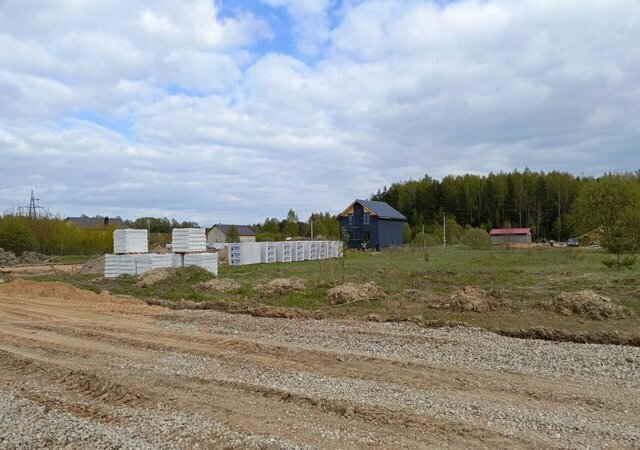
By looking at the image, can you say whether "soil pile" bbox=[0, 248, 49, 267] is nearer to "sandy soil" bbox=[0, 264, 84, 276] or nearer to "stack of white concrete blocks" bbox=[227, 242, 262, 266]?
"sandy soil" bbox=[0, 264, 84, 276]

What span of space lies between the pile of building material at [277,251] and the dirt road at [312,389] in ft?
64.9

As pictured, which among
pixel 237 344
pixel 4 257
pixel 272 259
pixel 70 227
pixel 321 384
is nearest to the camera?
pixel 321 384

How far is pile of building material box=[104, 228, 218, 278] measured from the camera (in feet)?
73.3

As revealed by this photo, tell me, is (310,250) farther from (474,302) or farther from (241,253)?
(474,302)

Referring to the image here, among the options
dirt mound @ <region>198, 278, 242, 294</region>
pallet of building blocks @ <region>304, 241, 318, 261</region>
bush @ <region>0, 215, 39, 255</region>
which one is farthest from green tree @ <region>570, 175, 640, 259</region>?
bush @ <region>0, 215, 39, 255</region>

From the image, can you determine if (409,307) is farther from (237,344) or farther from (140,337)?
(140,337)

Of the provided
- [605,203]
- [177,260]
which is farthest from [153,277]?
[605,203]

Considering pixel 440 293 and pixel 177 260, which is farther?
pixel 177 260

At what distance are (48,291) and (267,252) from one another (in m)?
17.0

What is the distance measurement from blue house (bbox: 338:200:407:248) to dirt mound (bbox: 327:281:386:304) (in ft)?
144

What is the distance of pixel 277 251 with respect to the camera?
3456cm

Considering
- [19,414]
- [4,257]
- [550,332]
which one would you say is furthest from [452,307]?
[4,257]

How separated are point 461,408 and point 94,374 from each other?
4.91 m

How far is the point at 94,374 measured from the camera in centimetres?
713
